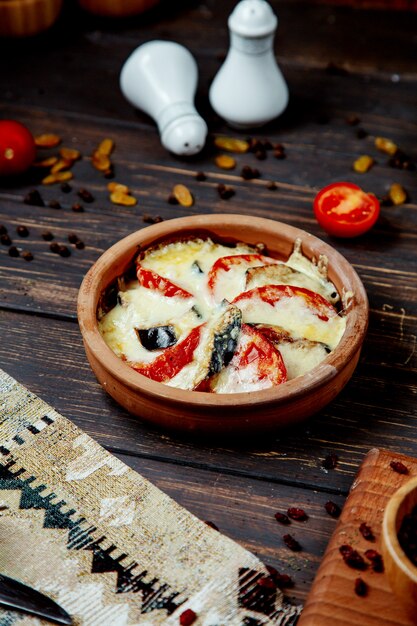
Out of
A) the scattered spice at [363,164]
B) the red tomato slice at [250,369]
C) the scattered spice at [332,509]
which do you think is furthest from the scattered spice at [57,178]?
the scattered spice at [332,509]

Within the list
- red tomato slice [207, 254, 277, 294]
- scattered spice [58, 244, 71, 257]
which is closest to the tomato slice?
red tomato slice [207, 254, 277, 294]

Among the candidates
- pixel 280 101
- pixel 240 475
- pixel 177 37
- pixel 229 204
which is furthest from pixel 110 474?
pixel 177 37

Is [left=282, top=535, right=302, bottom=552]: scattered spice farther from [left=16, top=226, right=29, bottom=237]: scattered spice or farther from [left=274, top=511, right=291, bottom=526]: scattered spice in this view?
[left=16, top=226, right=29, bottom=237]: scattered spice

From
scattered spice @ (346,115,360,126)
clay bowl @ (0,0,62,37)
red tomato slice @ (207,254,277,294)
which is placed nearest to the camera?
red tomato slice @ (207,254,277,294)

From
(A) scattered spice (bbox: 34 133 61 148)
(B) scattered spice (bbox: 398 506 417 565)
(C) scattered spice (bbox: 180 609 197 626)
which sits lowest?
(A) scattered spice (bbox: 34 133 61 148)

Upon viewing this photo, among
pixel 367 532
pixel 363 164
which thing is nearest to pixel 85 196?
pixel 363 164

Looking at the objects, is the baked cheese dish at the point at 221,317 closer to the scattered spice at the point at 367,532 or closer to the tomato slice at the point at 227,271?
Result: the tomato slice at the point at 227,271

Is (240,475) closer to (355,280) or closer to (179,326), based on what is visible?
(179,326)
